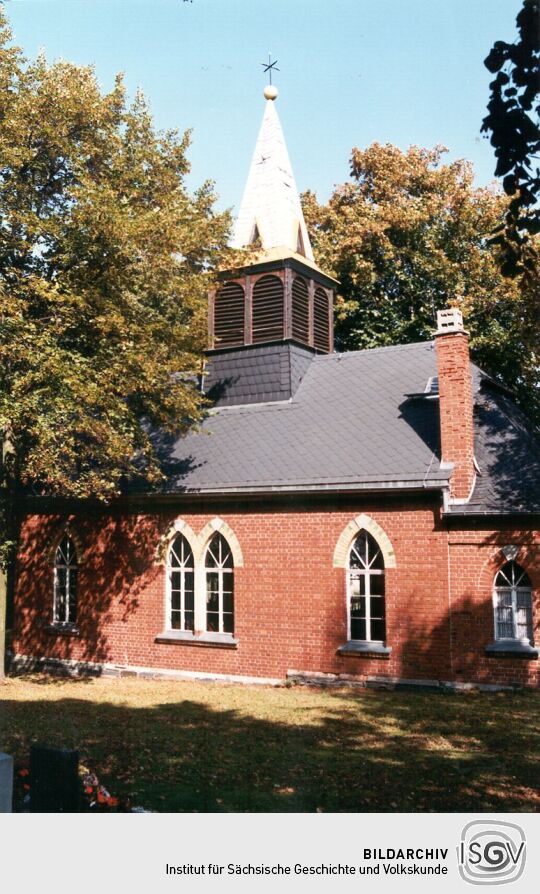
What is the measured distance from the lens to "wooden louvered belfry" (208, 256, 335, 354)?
21.9 m

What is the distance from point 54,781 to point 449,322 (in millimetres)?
12881

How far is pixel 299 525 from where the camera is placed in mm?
17453

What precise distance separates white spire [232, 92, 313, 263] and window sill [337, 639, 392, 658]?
10868 mm

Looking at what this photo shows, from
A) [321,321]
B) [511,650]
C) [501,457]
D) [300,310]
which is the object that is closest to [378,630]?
[511,650]

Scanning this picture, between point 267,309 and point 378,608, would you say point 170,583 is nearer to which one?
point 378,608

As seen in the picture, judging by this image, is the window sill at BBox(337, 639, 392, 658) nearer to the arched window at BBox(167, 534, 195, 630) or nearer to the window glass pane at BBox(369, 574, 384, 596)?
the window glass pane at BBox(369, 574, 384, 596)

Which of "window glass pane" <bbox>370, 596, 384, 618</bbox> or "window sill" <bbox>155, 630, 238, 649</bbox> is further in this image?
"window sill" <bbox>155, 630, 238, 649</bbox>

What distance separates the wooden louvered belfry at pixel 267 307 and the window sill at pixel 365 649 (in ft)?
27.8

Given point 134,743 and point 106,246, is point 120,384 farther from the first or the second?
point 134,743

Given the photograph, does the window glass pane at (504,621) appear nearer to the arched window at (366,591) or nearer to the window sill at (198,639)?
the arched window at (366,591)

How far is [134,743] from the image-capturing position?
11531 mm

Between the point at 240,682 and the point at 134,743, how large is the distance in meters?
6.43
